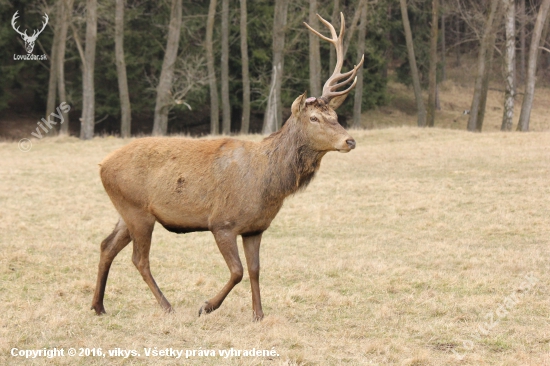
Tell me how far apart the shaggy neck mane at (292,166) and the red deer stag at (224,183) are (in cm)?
1

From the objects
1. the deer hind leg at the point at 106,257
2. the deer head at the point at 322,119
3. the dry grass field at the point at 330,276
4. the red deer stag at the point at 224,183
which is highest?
the deer head at the point at 322,119

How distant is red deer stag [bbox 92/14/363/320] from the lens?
7.20 m

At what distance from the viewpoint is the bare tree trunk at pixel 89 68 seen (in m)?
28.6

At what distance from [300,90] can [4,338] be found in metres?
33.2

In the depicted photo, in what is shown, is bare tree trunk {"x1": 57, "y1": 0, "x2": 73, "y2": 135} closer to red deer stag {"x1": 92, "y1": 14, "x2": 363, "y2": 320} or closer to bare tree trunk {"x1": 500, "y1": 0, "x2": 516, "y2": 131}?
bare tree trunk {"x1": 500, "y1": 0, "x2": 516, "y2": 131}

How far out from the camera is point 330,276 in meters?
9.72

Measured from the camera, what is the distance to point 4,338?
6297 millimetres

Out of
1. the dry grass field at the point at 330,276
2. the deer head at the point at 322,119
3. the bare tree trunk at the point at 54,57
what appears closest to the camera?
the dry grass field at the point at 330,276

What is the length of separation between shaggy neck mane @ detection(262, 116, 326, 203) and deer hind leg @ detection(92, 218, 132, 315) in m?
1.79

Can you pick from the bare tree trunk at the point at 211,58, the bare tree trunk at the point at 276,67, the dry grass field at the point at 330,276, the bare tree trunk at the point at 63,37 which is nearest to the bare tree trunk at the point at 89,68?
the bare tree trunk at the point at 63,37

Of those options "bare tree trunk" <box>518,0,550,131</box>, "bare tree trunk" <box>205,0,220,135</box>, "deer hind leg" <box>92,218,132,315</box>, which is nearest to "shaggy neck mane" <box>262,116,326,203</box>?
"deer hind leg" <box>92,218,132,315</box>

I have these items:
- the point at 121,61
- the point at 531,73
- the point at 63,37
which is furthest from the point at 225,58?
the point at 531,73

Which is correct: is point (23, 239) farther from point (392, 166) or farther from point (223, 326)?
point (392, 166)

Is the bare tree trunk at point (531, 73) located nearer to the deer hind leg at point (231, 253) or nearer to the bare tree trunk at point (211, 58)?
the bare tree trunk at point (211, 58)
